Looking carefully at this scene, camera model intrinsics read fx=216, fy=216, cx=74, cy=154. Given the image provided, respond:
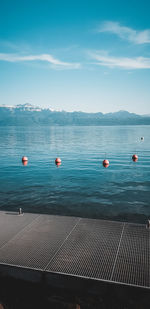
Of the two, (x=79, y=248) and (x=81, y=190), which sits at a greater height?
(x=79, y=248)

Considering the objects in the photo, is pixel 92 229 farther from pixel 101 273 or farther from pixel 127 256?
pixel 101 273

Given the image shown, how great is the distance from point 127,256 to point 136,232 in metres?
1.61

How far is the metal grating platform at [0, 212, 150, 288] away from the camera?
573 cm

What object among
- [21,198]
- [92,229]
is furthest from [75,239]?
[21,198]

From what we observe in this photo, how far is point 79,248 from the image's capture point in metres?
6.85

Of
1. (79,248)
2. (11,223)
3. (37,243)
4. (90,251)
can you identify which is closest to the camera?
(90,251)

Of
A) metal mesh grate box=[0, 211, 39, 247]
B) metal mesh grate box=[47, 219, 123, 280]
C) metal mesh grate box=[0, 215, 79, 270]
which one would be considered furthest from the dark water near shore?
metal mesh grate box=[47, 219, 123, 280]

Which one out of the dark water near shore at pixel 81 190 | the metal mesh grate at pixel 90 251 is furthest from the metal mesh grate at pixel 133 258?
the dark water near shore at pixel 81 190

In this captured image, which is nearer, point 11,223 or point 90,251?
point 90,251

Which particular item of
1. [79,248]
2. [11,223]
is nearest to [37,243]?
[79,248]

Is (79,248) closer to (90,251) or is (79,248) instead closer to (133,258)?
(90,251)

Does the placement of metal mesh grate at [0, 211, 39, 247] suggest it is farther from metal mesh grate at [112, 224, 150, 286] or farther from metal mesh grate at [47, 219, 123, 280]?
metal mesh grate at [112, 224, 150, 286]

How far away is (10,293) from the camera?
18.4 feet

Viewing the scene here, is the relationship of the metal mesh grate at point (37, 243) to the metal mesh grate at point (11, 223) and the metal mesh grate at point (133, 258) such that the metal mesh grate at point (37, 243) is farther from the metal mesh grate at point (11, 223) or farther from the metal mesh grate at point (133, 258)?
the metal mesh grate at point (133, 258)
